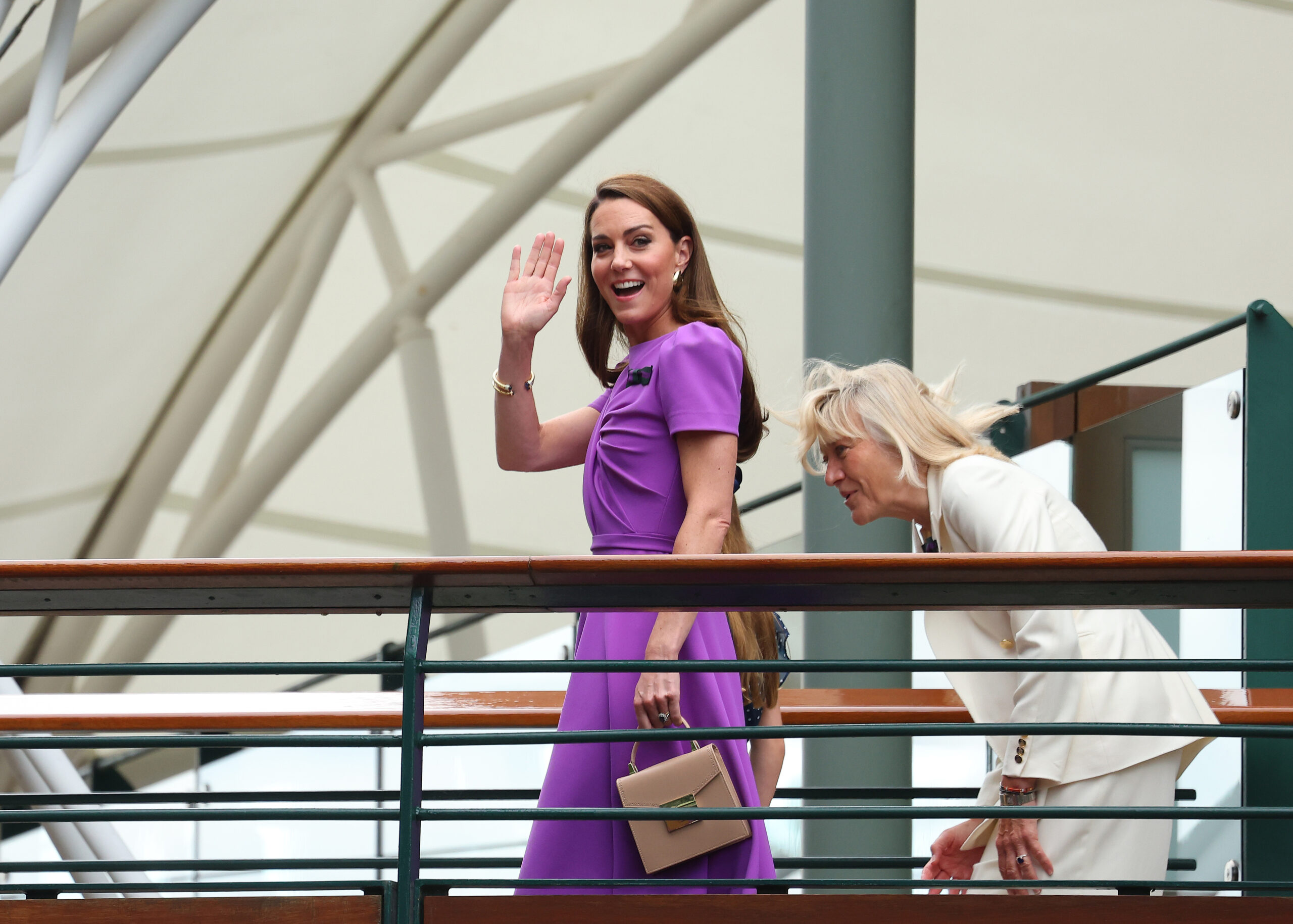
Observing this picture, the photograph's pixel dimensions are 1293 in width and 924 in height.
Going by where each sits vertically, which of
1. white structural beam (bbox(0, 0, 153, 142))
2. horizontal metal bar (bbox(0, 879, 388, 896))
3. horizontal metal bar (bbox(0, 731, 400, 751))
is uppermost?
white structural beam (bbox(0, 0, 153, 142))

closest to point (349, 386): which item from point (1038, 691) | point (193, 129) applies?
point (193, 129)

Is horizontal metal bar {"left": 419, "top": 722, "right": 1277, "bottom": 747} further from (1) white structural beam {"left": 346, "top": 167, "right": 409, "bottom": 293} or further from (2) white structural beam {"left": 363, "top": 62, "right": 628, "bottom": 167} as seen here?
(1) white structural beam {"left": 346, "top": 167, "right": 409, "bottom": 293}

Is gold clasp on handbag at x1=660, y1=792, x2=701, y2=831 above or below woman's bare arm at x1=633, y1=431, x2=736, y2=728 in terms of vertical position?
below

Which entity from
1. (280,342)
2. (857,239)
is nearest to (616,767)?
(857,239)

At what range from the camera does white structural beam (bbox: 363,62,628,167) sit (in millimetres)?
13914

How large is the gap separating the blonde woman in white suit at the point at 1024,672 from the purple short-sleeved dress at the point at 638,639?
1.64 feet

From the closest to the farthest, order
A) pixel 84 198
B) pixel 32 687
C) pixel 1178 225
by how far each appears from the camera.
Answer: pixel 84 198 < pixel 1178 225 < pixel 32 687

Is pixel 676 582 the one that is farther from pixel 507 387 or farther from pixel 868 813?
pixel 507 387

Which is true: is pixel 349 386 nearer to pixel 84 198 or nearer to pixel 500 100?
pixel 84 198

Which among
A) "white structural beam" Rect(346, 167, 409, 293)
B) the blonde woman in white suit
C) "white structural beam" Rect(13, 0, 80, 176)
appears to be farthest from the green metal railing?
"white structural beam" Rect(346, 167, 409, 293)

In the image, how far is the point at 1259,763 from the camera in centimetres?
417

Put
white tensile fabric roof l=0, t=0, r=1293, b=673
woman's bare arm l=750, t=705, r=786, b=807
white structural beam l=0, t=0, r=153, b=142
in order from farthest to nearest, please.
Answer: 1. white tensile fabric roof l=0, t=0, r=1293, b=673
2. white structural beam l=0, t=0, r=153, b=142
3. woman's bare arm l=750, t=705, r=786, b=807

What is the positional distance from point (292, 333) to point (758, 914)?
1292cm

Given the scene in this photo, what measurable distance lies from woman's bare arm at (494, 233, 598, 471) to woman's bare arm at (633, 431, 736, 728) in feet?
1.47
